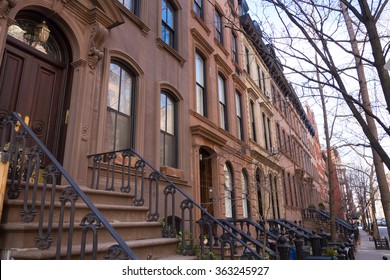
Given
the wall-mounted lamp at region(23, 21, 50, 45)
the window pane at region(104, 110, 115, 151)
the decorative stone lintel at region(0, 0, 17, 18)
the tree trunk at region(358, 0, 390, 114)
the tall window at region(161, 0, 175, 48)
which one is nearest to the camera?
the tree trunk at region(358, 0, 390, 114)

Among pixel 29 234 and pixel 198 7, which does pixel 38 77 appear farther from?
pixel 198 7

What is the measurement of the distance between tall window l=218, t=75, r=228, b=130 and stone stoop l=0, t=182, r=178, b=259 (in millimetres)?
7125

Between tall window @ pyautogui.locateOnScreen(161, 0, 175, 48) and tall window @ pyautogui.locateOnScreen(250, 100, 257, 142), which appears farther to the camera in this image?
tall window @ pyautogui.locateOnScreen(250, 100, 257, 142)

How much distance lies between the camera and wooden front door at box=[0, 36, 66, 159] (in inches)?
185

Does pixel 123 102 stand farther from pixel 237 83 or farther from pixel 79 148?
pixel 237 83

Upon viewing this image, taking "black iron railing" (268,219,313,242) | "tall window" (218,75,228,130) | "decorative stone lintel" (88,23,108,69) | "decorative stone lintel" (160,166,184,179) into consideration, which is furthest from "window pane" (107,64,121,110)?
"black iron railing" (268,219,313,242)

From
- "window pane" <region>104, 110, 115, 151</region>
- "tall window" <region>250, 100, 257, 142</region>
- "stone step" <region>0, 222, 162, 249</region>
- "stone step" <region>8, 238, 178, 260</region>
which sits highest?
"tall window" <region>250, 100, 257, 142</region>

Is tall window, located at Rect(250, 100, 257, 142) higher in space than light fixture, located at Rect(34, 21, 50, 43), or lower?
higher

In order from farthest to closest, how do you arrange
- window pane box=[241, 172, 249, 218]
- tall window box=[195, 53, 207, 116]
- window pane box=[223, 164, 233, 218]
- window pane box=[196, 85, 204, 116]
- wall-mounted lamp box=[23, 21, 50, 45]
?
window pane box=[241, 172, 249, 218]
window pane box=[223, 164, 233, 218]
tall window box=[195, 53, 207, 116]
window pane box=[196, 85, 204, 116]
wall-mounted lamp box=[23, 21, 50, 45]

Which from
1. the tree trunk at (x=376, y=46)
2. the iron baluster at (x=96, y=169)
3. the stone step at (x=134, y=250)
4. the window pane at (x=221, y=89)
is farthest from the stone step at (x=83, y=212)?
the window pane at (x=221, y=89)

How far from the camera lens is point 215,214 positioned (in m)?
9.40

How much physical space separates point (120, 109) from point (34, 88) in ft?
6.59

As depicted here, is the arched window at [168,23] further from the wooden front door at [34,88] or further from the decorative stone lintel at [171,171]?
the wooden front door at [34,88]

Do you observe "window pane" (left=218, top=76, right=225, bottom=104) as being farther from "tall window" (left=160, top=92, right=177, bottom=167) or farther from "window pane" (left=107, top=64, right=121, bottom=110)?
"window pane" (left=107, top=64, right=121, bottom=110)
